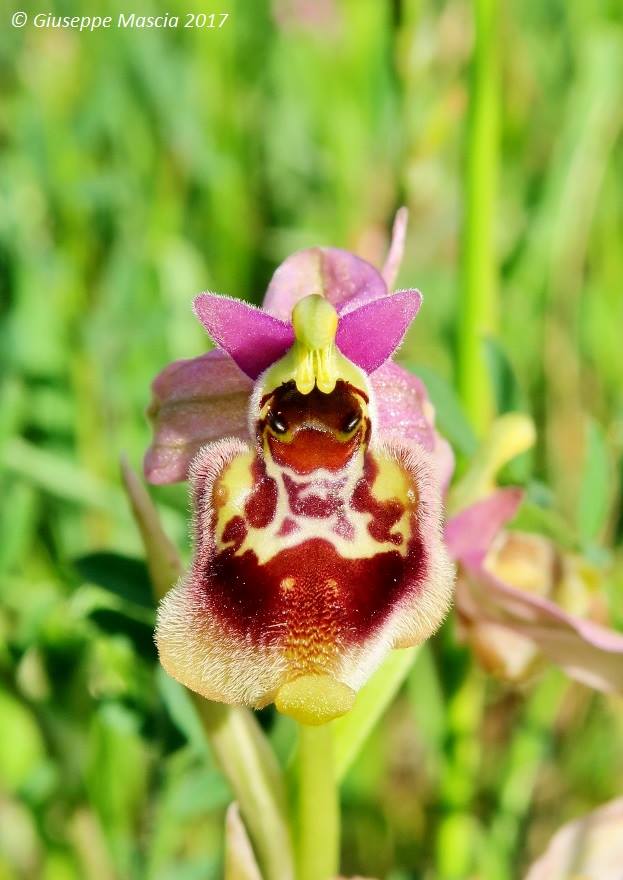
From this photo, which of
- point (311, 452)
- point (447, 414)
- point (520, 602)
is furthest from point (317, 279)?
point (520, 602)

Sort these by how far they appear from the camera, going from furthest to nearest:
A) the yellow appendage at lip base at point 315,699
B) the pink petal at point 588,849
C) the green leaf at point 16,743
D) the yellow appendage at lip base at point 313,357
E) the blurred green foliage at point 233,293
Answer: the green leaf at point 16,743, the blurred green foliage at point 233,293, the pink petal at point 588,849, the yellow appendage at lip base at point 313,357, the yellow appendage at lip base at point 315,699

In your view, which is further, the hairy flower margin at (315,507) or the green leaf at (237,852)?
the green leaf at (237,852)

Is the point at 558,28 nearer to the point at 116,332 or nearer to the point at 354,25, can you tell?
the point at 354,25

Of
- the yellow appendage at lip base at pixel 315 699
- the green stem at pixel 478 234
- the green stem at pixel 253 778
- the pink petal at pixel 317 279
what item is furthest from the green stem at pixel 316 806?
the green stem at pixel 478 234

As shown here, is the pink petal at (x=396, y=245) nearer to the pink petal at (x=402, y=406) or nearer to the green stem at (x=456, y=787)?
the pink petal at (x=402, y=406)

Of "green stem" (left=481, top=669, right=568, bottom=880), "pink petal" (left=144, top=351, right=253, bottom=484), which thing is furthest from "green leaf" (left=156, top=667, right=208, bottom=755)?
"green stem" (left=481, top=669, right=568, bottom=880)

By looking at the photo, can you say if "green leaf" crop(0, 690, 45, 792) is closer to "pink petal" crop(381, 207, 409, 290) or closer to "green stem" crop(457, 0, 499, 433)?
"green stem" crop(457, 0, 499, 433)

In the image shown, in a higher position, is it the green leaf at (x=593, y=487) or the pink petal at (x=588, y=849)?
the green leaf at (x=593, y=487)
